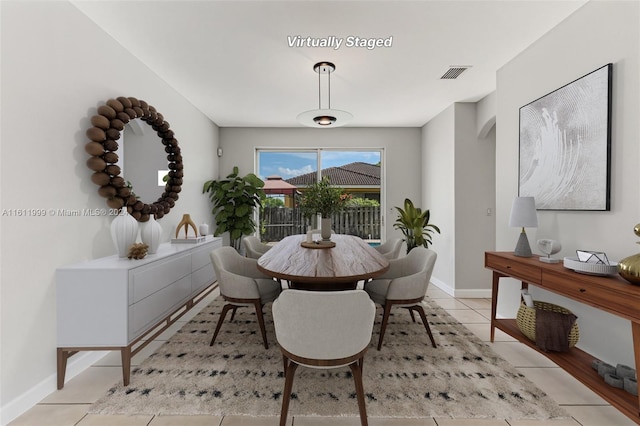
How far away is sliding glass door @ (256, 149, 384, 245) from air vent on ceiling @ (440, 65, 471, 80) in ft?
7.35

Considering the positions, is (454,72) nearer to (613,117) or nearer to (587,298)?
(613,117)

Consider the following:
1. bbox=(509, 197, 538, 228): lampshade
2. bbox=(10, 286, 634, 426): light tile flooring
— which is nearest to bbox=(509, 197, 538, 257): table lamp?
bbox=(509, 197, 538, 228): lampshade

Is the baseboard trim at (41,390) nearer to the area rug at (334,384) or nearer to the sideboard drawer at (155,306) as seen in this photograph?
the area rug at (334,384)

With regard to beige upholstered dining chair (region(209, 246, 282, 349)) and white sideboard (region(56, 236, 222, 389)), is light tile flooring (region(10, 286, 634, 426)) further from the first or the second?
beige upholstered dining chair (region(209, 246, 282, 349))

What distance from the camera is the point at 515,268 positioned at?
2287mm

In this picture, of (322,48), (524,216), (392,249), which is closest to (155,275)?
(322,48)

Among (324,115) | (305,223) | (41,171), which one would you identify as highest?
(324,115)

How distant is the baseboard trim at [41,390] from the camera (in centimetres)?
164

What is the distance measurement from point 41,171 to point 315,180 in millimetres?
4065

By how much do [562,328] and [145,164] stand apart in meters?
4.00

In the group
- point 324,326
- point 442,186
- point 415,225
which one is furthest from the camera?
point 442,186

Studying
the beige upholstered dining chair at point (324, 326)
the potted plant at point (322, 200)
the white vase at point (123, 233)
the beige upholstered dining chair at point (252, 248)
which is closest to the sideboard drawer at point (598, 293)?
the beige upholstered dining chair at point (324, 326)

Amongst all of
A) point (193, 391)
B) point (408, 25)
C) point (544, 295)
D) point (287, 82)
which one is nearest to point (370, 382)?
point (193, 391)

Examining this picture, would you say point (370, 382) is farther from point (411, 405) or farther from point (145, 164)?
point (145, 164)
